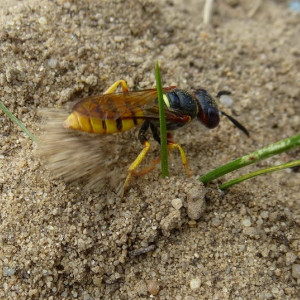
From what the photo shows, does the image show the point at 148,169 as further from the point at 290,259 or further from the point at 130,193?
the point at 290,259

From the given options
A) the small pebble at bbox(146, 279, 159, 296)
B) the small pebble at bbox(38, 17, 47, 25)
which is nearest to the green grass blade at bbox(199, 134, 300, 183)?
the small pebble at bbox(146, 279, 159, 296)

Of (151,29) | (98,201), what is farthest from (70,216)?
(151,29)

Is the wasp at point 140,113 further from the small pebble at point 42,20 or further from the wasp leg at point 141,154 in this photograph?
the small pebble at point 42,20

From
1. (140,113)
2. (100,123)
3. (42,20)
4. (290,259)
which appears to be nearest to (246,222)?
(290,259)

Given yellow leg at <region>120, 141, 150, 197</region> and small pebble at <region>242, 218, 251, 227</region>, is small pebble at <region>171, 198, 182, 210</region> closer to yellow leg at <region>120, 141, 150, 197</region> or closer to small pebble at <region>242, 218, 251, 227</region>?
yellow leg at <region>120, 141, 150, 197</region>

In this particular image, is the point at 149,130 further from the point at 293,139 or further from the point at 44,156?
the point at 293,139

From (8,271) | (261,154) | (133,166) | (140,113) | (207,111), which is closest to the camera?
(261,154)

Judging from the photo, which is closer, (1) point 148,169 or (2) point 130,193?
(2) point 130,193
